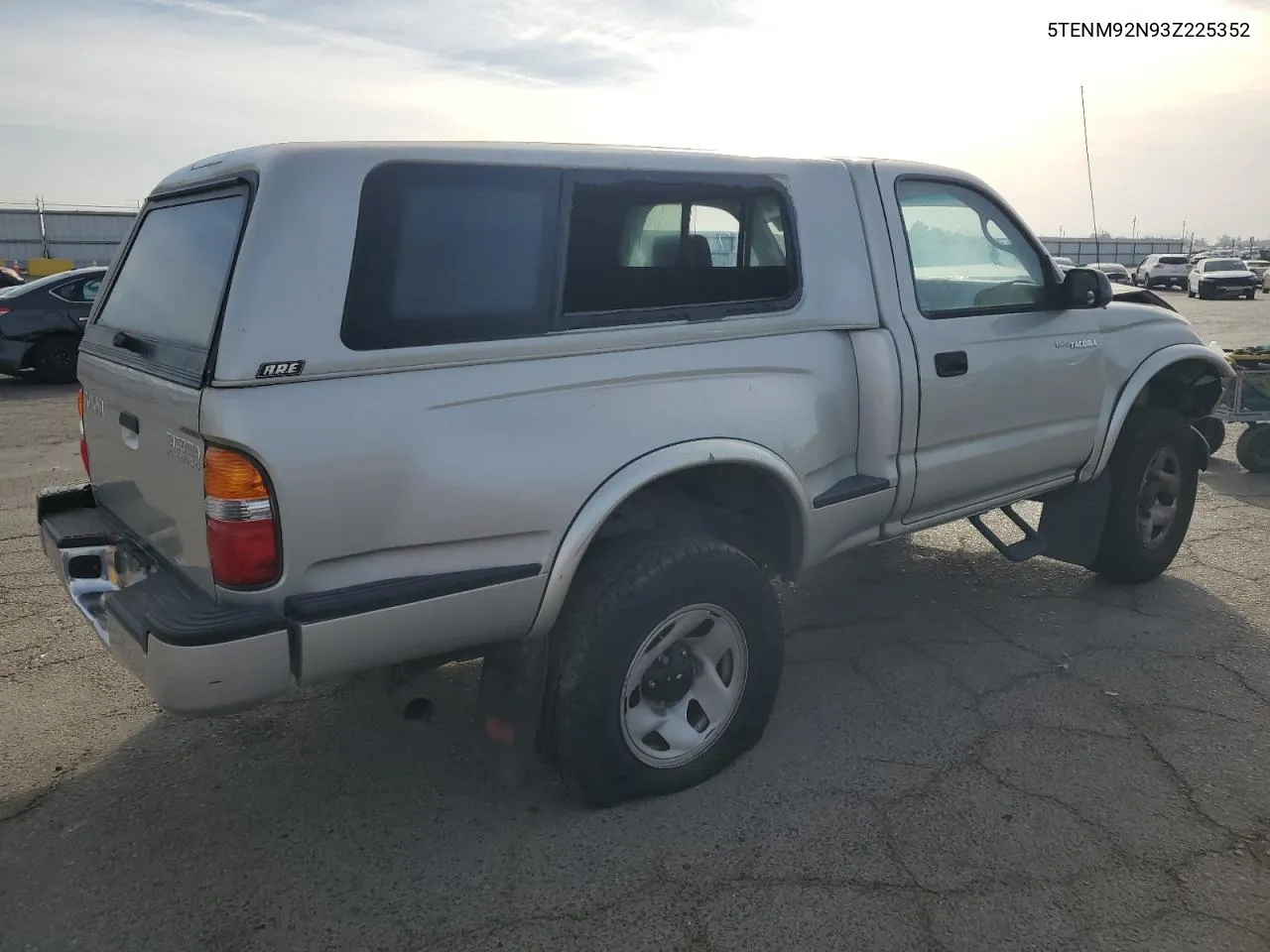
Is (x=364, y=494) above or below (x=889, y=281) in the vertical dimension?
below

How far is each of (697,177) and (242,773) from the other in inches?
95.8

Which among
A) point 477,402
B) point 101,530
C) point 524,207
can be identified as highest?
point 524,207

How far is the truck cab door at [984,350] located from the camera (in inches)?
146

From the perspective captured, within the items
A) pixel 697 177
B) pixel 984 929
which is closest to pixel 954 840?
pixel 984 929

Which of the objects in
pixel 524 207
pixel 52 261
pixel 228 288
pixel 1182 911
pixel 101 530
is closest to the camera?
pixel 228 288

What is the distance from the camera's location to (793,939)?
2.50 m

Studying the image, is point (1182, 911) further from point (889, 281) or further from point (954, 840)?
point (889, 281)

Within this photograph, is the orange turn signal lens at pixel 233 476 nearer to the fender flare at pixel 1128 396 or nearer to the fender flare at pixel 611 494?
the fender flare at pixel 611 494

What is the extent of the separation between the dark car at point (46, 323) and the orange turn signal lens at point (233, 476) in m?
10.9

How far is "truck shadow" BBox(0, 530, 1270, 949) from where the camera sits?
265 centimetres

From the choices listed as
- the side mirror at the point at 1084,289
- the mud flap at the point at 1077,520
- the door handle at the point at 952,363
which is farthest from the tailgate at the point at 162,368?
the mud flap at the point at 1077,520

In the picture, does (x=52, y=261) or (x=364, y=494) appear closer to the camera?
(x=364, y=494)

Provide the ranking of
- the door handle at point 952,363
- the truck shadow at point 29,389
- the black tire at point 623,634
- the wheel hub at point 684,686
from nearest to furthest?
the black tire at point 623,634
the wheel hub at point 684,686
the door handle at point 952,363
the truck shadow at point 29,389

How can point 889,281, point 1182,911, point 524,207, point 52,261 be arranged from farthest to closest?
point 52,261
point 889,281
point 524,207
point 1182,911
